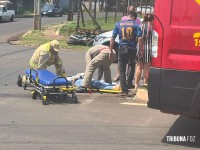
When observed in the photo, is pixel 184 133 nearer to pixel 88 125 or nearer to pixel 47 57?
pixel 88 125

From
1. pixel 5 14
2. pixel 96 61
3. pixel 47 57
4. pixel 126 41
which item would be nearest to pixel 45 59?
pixel 47 57

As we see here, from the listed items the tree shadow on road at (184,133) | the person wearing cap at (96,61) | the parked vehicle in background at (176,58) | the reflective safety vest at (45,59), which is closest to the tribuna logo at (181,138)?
the tree shadow on road at (184,133)

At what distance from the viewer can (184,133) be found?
6.35 m

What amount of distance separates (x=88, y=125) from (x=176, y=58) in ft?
6.92

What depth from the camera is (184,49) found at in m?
5.25

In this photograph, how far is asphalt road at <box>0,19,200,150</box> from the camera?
582 centimetres

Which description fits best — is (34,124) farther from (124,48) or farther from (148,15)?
(148,15)

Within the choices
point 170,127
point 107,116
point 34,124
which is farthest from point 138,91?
point 34,124

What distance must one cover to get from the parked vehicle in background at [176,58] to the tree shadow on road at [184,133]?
693mm

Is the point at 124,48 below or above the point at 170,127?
above

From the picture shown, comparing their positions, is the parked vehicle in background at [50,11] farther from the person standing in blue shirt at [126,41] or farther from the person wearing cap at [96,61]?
the person standing in blue shirt at [126,41]

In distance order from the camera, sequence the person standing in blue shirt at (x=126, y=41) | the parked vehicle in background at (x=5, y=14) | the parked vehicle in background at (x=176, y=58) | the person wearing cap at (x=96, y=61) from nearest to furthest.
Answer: the parked vehicle in background at (x=176, y=58)
the person standing in blue shirt at (x=126, y=41)
the person wearing cap at (x=96, y=61)
the parked vehicle in background at (x=5, y=14)

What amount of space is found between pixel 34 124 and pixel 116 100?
7.83 ft

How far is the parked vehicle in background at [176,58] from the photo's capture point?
5.19 metres
